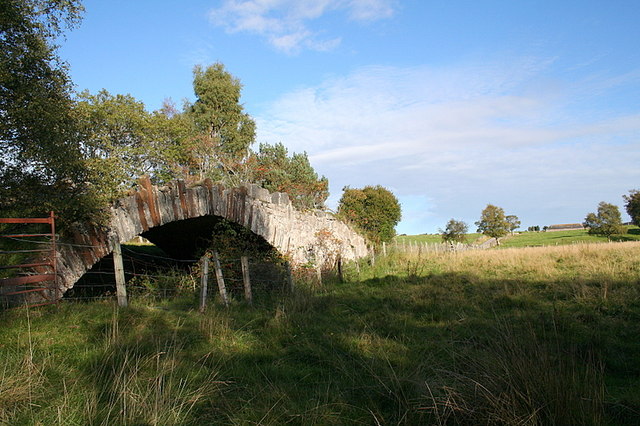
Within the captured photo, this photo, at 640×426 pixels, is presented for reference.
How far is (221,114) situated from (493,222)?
100ft

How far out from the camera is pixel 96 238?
8.09 meters

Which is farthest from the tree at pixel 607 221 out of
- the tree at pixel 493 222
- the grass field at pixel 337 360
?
the grass field at pixel 337 360

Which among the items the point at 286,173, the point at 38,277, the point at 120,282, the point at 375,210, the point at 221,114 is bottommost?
the point at 120,282

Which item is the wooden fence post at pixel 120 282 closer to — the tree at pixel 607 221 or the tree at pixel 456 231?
the tree at pixel 456 231

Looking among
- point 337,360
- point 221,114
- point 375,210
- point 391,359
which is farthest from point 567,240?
point 337,360

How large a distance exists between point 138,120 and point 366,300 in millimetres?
15062

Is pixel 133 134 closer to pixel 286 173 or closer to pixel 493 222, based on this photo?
pixel 286 173

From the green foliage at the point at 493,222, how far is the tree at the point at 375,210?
21.7 metres

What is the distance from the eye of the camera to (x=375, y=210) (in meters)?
26.3

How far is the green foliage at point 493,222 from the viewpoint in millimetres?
44562

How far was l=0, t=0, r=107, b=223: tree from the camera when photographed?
23.5 feet

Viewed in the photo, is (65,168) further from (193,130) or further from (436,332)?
(193,130)

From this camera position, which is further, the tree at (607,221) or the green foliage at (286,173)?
the tree at (607,221)

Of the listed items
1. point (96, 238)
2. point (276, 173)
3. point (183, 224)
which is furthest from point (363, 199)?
point (96, 238)
